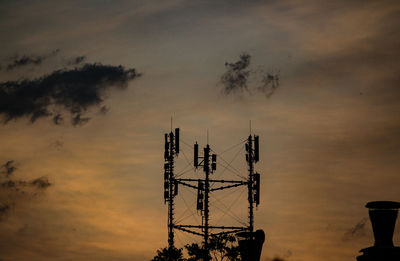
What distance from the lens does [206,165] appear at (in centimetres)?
10588

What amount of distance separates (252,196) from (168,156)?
41.5 feet

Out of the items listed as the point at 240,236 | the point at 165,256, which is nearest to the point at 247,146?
the point at 240,236

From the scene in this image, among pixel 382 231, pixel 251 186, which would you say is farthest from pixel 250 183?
pixel 382 231

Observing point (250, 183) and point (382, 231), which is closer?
point (382, 231)

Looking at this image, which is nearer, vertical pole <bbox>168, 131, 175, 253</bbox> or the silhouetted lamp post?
the silhouetted lamp post

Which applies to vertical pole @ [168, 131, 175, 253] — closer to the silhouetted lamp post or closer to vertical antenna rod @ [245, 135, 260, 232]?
vertical antenna rod @ [245, 135, 260, 232]

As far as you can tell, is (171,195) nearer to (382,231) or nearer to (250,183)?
(250,183)

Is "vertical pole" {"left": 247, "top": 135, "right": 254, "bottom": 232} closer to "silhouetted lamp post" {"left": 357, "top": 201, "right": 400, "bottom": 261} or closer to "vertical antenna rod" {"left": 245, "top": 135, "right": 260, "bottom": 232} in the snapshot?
"vertical antenna rod" {"left": 245, "top": 135, "right": 260, "bottom": 232}

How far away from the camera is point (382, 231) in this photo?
63.1 m

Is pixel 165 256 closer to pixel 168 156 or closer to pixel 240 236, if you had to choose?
pixel 168 156

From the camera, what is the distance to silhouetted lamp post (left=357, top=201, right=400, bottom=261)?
2404 inches

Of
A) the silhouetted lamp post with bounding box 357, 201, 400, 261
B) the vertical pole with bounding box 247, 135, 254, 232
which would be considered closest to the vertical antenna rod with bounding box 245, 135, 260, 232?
the vertical pole with bounding box 247, 135, 254, 232

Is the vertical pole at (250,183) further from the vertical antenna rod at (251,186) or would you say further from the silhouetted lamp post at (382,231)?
the silhouetted lamp post at (382,231)

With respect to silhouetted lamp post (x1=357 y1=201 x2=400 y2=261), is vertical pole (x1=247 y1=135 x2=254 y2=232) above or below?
above
